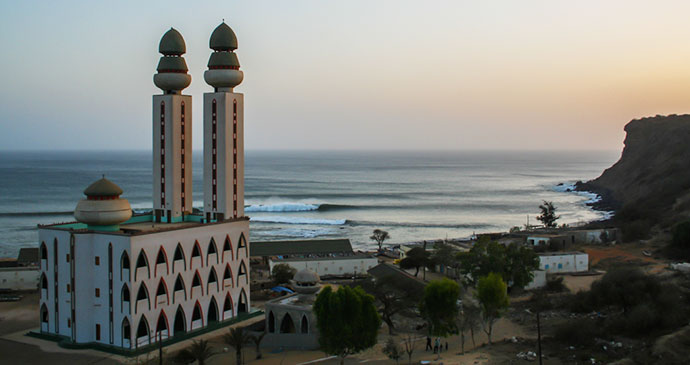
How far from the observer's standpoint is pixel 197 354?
914 inches

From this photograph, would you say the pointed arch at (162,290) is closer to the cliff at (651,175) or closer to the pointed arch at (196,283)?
the pointed arch at (196,283)

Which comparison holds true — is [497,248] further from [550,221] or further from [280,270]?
[550,221]

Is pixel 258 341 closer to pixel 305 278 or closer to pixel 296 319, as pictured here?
pixel 296 319

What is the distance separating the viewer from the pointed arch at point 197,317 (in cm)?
2885

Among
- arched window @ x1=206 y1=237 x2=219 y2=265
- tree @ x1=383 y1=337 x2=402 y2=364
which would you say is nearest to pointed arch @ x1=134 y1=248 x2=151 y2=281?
arched window @ x1=206 y1=237 x2=219 y2=265

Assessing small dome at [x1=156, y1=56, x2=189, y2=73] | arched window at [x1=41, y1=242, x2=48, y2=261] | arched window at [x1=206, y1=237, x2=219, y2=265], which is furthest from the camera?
small dome at [x1=156, y1=56, x2=189, y2=73]

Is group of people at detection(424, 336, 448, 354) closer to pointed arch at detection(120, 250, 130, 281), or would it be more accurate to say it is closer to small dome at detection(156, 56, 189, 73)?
pointed arch at detection(120, 250, 130, 281)

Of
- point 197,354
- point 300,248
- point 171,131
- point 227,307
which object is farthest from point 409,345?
point 300,248

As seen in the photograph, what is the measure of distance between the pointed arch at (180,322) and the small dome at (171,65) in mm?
11636

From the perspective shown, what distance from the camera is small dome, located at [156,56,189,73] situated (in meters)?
31.5

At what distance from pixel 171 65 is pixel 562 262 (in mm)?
26002

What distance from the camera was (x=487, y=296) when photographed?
25.8m

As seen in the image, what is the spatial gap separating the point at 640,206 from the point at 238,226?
48.3 meters

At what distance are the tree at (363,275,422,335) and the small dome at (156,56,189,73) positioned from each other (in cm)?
1391
